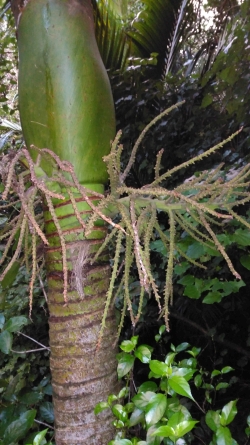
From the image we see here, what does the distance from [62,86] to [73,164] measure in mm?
183

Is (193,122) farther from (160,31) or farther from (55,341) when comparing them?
(55,341)

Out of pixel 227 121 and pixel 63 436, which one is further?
pixel 227 121

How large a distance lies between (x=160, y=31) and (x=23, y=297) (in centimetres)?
201

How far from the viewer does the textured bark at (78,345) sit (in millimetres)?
844

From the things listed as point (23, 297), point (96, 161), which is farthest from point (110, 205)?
point (23, 297)

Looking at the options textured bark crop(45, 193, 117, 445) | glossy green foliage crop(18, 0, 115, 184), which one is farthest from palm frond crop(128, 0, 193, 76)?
textured bark crop(45, 193, 117, 445)

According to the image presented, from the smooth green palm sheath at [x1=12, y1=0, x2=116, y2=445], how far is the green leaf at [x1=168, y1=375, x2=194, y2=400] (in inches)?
8.4

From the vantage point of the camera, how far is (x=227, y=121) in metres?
2.46

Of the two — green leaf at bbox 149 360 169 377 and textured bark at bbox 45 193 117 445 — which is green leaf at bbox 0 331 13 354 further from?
green leaf at bbox 149 360 169 377

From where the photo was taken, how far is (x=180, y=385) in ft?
2.33

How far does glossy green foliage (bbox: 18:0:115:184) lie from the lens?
86 centimetres

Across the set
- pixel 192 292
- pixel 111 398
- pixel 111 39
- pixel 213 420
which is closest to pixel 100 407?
pixel 111 398

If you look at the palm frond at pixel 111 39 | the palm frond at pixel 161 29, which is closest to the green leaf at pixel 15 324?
the palm frond at pixel 111 39

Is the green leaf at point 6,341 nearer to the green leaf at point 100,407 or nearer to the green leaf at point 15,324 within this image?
the green leaf at point 15,324
